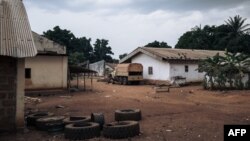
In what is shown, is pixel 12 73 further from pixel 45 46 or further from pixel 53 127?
pixel 45 46

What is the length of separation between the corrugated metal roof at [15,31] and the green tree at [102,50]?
227 ft

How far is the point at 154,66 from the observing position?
3650cm

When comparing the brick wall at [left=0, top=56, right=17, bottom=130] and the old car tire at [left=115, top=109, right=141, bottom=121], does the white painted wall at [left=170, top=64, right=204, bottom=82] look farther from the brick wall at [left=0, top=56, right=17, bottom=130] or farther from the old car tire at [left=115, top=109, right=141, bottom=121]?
the brick wall at [left=0, top=56, right=17, bottom=130]

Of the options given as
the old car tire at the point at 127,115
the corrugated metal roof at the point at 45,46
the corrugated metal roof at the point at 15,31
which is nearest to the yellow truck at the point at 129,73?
the corrugated metal roof at the point at 45,46

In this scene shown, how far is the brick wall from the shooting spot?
439 inches

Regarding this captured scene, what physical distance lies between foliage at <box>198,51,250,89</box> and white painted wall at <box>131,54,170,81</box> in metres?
7.97

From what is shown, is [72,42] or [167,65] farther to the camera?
[72,42]

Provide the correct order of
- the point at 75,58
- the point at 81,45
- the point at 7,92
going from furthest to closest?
the point at 81,45, the point at 75,58, the point at 7,92

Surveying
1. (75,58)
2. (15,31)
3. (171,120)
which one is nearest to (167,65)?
(171,120)

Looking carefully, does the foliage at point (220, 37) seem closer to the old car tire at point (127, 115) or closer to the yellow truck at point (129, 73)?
the yellow truck at point (129, 73)

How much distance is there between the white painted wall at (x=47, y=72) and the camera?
2498cm

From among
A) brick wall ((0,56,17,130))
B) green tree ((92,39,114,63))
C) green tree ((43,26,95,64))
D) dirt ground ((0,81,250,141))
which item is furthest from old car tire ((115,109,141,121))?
green tree ((92,39,114,63))

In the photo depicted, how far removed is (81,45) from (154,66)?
146 feet

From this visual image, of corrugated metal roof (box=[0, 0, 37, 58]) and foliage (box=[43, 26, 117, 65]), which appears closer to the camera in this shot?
corrugated metal roof (box=[0, 0, 37, 58])
